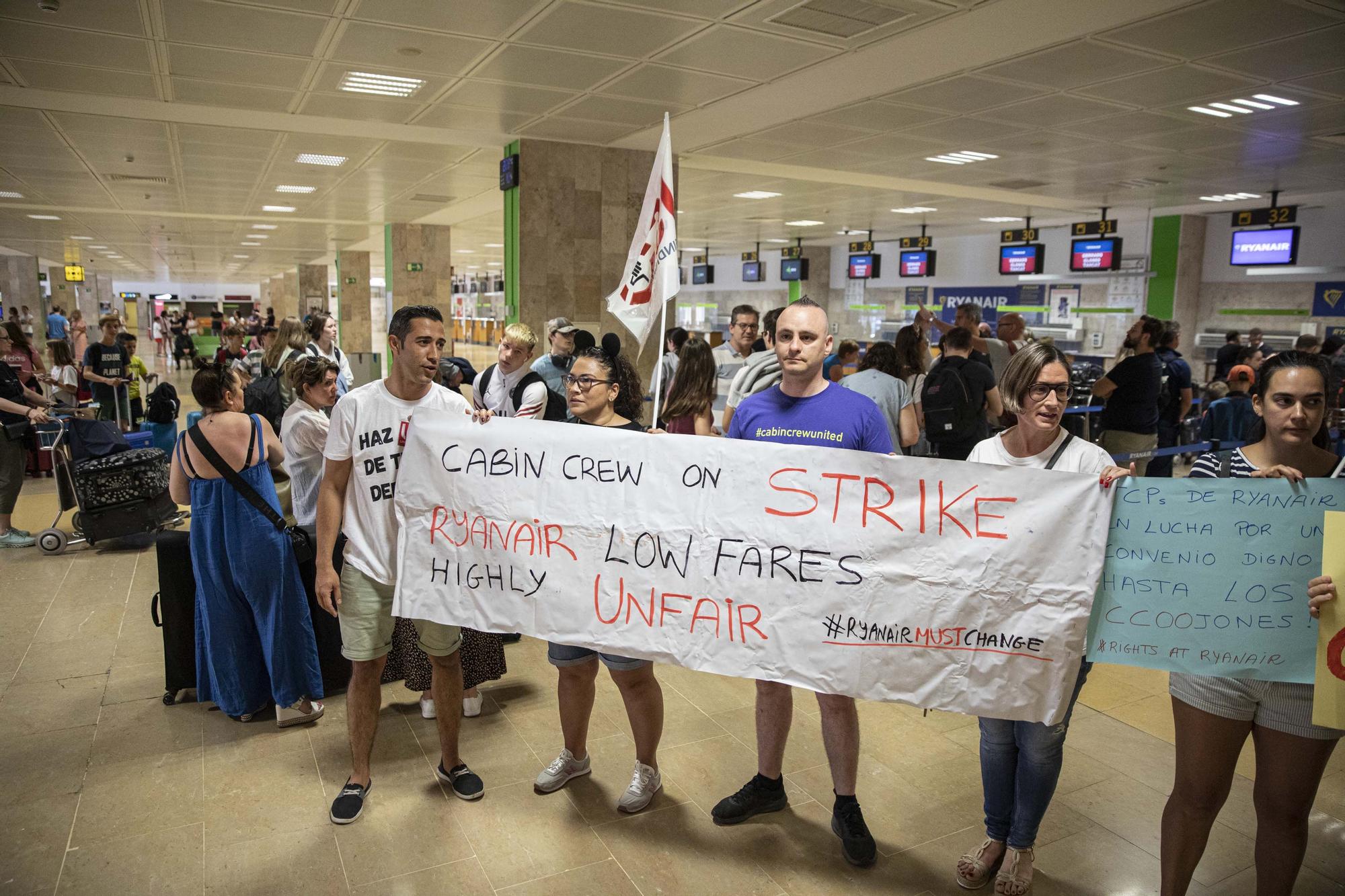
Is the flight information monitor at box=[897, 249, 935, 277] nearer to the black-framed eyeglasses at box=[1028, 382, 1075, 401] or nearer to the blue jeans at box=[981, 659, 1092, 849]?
the black-framed eyeglasses at box=[1028, 382, 1075, 401]

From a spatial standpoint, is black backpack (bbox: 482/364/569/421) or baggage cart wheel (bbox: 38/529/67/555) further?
baggage cart wheel (bbox: 38/529/67/555)

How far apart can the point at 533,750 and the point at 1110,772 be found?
2471 mm

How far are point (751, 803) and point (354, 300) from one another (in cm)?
2272

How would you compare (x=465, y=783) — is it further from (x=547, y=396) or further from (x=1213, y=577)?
(x=1213, y=577)

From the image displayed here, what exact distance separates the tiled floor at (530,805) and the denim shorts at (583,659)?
1.95 feet

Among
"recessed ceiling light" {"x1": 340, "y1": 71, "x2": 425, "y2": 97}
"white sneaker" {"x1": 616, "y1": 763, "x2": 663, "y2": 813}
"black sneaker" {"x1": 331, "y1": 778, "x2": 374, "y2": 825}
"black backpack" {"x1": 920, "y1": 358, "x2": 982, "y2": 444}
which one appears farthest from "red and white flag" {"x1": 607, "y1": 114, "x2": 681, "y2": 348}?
"recessed ceiling light" {"x1": 340, "y1": 71, "x2": 425, "y2": 97}

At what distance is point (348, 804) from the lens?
313 centimetres

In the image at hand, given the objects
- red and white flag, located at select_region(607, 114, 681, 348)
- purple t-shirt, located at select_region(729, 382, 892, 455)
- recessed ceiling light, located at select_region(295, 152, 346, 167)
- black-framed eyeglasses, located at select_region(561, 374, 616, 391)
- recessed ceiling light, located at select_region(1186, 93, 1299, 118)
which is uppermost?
recessed ceiling light, located at select_region(295, 152, 346, 167)

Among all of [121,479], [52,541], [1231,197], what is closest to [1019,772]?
[121,479]

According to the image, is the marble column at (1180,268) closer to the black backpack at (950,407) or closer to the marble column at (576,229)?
the marble column at (576,229)

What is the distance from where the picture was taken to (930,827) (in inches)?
123

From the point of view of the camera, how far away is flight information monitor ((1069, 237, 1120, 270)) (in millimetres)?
13344

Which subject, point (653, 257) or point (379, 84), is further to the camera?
point (379, 84)

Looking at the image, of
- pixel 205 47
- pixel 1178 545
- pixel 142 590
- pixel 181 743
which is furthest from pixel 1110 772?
pixel 205 47
